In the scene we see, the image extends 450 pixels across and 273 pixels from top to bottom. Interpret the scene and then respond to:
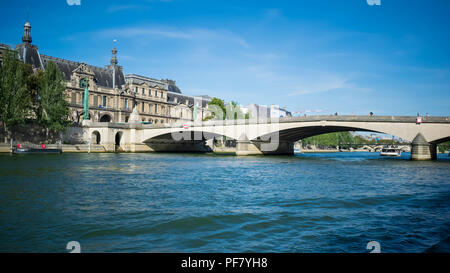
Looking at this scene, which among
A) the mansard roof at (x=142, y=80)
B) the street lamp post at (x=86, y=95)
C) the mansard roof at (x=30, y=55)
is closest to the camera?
the mansard roof at (x=30, y=55)

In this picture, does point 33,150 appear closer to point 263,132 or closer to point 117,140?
point 117,140

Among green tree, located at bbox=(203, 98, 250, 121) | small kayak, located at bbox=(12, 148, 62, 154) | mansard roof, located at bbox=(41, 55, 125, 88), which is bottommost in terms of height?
small kayak, located at bbox=(12, 148, 62, 154)

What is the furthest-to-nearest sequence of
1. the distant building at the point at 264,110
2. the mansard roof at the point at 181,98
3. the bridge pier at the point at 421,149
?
the distant building at the point at 264,110, the mansard roof at the point at 181,98, the bridge pier at the point at 421,149

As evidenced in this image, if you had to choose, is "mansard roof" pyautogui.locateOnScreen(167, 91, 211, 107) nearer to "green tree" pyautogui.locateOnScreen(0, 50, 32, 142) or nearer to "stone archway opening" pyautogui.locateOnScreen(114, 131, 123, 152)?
"stone archway opening" pyautogui.locateOnScreen(114, 131, 123, 152)

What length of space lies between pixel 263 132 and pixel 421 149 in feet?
61.1

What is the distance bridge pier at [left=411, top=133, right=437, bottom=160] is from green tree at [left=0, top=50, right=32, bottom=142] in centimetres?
4781

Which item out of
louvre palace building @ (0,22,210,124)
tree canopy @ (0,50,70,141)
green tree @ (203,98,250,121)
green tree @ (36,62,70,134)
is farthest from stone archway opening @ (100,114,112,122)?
green tree @ (36,62,70,134)

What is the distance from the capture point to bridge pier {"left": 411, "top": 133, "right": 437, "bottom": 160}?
128 ft

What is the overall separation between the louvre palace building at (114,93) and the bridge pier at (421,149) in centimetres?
4972

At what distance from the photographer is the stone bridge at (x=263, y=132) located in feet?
129

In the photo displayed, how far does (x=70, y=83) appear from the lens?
6906 cm

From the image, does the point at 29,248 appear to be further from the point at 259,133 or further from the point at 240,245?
the point at 259,133

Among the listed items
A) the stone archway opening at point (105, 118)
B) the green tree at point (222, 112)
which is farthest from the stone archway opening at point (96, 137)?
the green tree at point (222, 112)

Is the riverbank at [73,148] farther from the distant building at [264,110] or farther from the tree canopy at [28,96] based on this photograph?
the distant building at [264,110]
